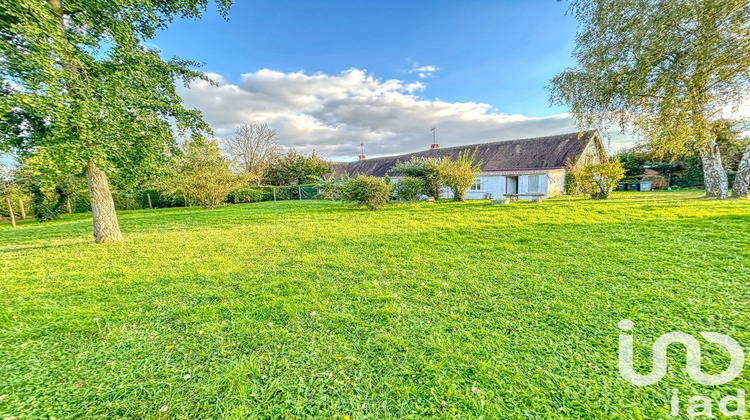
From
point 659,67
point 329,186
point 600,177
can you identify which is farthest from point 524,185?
point 329,186

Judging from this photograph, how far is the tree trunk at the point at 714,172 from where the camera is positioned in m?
12.2

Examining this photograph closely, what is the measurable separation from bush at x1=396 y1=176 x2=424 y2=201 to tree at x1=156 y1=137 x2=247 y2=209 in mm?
11265

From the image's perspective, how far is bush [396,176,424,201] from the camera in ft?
49.1

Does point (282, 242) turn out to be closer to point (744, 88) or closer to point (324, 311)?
point (324, 311)


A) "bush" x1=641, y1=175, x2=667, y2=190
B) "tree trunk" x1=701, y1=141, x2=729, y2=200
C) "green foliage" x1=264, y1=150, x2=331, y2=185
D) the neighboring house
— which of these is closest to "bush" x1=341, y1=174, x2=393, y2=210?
the neighboring house

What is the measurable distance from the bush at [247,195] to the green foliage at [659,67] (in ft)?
77.8

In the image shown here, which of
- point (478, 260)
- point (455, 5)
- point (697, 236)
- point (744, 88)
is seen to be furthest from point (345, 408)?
point (744, 88)

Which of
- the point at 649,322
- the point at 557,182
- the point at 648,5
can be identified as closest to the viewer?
the point at 649,322

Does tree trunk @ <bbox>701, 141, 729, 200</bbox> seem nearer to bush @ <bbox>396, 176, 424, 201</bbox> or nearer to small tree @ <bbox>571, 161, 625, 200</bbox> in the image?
small tree @ <bbox>571, 161, 625, 200</bbox>

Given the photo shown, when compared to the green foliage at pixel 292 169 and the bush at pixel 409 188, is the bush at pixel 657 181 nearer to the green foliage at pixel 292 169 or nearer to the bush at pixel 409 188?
the bush at pixel 409 188

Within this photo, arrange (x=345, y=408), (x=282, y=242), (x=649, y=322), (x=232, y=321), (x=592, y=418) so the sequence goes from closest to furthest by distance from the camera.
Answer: (x=592, y=418)
(x=345, y=408)
(x=649, y=322)
(x=232, y=321)
(x=282, y=242)

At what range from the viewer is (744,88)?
386 inches

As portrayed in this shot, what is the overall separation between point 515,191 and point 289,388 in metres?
21.8

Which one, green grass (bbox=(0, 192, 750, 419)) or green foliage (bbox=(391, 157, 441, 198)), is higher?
green foliage (bbox=(391, 157, 441, 198))
